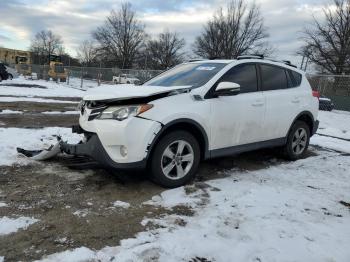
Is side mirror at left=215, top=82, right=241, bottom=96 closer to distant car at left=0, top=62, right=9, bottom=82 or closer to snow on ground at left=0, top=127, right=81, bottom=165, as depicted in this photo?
snow on ground at left=0, top=127, right=81, bottom=165

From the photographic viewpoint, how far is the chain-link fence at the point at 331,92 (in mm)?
19047

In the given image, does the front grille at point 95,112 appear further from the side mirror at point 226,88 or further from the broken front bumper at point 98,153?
the side mirror at point 226,88

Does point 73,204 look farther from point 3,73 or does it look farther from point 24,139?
point 3,73

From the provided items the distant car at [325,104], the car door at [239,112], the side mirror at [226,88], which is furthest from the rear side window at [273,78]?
the distant car at [325,104]

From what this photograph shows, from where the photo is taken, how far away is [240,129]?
18.9 feet

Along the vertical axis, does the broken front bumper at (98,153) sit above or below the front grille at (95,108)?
below

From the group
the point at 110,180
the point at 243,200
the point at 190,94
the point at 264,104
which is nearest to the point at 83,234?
the point at 110,180

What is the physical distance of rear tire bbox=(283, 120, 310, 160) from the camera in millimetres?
6833

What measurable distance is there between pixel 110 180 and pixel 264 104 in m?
2.63

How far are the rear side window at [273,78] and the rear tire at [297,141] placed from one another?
31.2 inches

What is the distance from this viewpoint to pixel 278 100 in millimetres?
6375

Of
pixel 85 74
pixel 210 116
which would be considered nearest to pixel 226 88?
pixel 210 116

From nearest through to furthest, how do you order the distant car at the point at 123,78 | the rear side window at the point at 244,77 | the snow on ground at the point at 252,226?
the snow on ground at the point at 252,226 → the rear side window at the point at 244,77 → the distant car at the point at 123,78

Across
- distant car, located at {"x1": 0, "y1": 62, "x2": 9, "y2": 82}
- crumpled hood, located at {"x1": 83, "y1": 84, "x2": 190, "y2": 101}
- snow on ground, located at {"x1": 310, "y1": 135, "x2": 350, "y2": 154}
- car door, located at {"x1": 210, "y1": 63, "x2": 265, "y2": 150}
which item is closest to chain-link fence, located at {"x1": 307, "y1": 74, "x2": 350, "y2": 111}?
snow on ground, located at {"x1": 310, "y1": 135, "x2": 350, "y2": 154}
